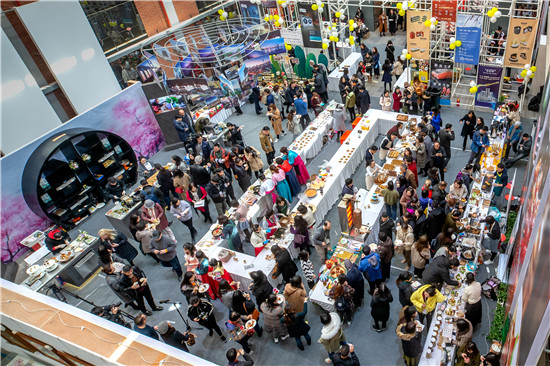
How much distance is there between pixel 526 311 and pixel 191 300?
188 inches

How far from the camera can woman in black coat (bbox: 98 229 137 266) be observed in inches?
333

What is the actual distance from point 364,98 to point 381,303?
7383 millimetres

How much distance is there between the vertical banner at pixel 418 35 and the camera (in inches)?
472

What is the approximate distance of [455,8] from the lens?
1136 centimetres

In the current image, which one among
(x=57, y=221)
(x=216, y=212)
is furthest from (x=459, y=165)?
(x=57, y=221)

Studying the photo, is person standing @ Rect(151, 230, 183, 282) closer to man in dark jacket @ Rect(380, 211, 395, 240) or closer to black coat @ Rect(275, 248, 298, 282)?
black coat @ Rect(275, 248, 298, 282)

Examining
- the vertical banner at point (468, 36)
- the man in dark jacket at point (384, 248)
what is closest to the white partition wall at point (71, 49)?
the man in dark jacket at point (384, 248)

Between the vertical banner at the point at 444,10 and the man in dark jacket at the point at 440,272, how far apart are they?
313 inches

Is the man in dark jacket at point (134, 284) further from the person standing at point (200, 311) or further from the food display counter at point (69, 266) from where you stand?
the food display counter at point (69, 266)

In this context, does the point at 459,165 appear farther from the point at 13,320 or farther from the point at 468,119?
the point at 13,320

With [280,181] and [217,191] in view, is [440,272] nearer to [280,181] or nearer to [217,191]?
[280,181]

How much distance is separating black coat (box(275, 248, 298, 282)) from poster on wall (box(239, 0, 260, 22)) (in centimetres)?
1427

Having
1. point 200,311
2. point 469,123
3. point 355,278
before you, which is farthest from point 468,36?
point 200,311

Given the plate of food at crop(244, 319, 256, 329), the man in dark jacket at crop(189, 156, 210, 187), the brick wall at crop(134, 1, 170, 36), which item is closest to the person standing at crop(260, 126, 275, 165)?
the man in dark jacket at crop(189, 156, 210, 187)
